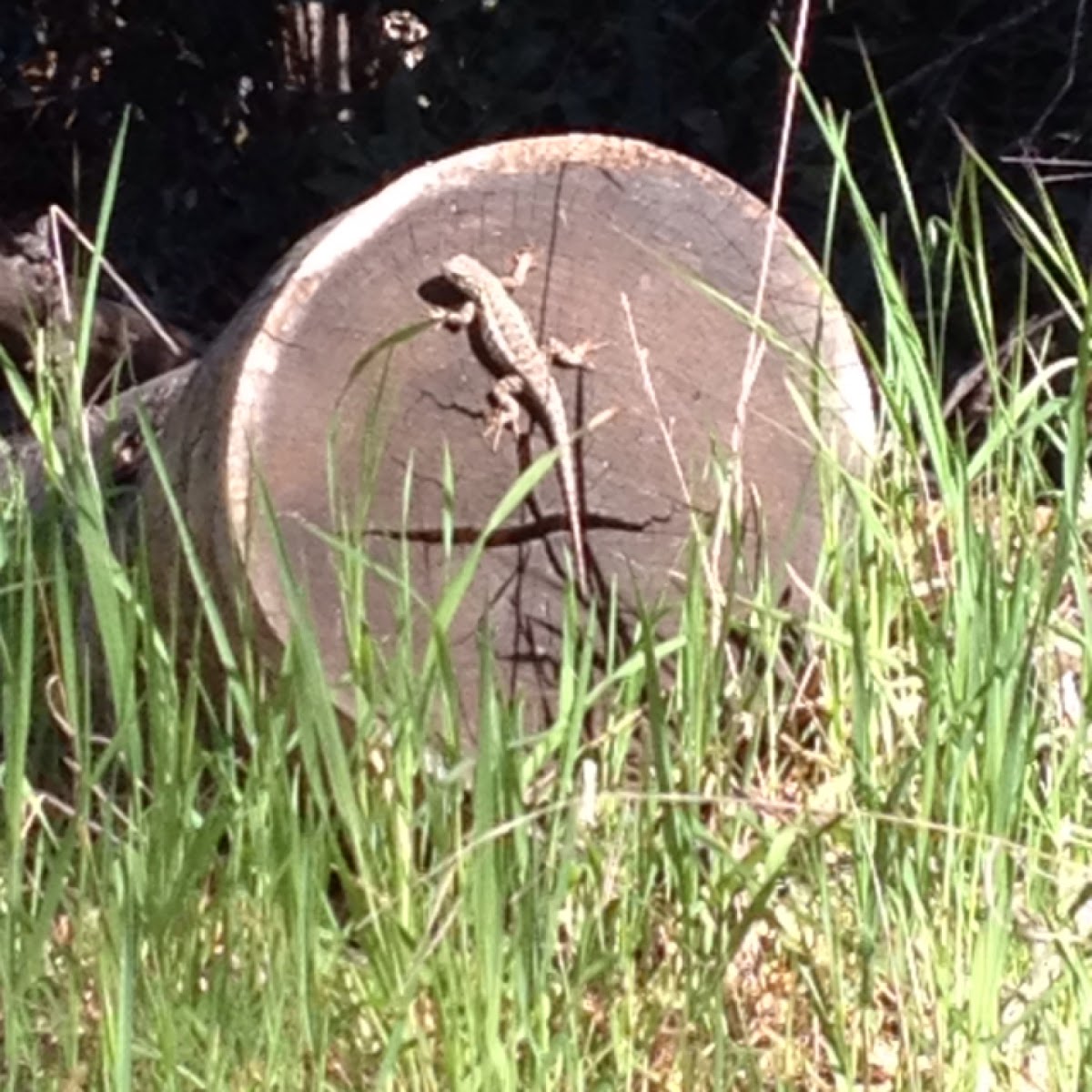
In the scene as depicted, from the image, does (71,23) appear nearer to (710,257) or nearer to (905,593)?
(710,257)

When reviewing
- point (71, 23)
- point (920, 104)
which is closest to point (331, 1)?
point (71, 23)

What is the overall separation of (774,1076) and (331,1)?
4.52 m

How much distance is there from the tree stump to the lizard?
0.08ft

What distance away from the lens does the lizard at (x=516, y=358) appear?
315cm

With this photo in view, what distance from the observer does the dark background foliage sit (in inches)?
223

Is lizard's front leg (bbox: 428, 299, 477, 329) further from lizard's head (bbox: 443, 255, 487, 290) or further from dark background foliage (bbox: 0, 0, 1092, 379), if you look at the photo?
dark background foliage (bbox: 0, 0, 1092, 379)

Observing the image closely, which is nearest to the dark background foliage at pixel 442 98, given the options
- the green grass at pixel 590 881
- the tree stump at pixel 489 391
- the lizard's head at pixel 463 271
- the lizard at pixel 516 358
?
the tree stump at pixel 489 391

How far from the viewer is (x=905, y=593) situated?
8.39 ft

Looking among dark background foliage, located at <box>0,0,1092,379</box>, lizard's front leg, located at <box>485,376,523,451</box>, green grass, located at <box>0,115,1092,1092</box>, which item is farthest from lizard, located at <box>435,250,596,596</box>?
dark background foliage, located at <box>0,0,1092,379</box>

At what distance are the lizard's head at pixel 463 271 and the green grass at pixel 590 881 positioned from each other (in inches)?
26.7

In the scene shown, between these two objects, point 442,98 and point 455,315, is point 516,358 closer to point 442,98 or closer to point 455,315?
point 455,315

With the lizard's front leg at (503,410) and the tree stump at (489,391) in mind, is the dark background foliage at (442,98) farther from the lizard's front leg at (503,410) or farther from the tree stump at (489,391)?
the lizard's front leg at (503,410)

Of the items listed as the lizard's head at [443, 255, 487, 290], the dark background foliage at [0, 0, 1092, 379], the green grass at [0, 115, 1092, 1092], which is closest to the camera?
the green grass at [0, 115, 1092, 1092]

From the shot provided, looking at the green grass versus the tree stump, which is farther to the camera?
the tree stump
